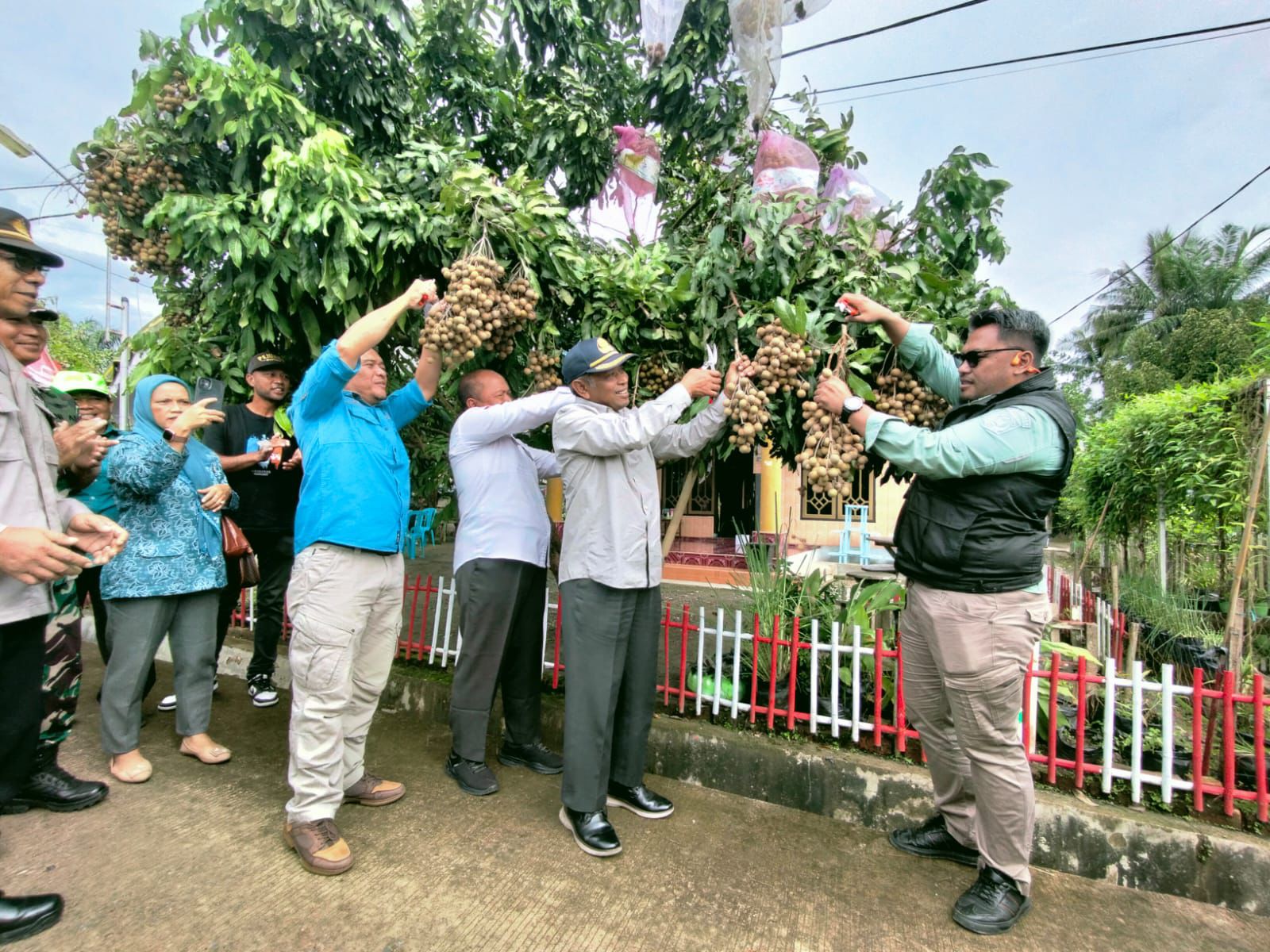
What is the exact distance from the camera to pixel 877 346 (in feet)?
8.45

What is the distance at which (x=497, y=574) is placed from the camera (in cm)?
297

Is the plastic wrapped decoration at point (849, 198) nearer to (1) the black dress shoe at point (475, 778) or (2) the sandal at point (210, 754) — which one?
(1) the black dress shoe at point (475, 778)

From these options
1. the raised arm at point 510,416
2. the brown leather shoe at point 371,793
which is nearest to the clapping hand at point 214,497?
the raised arm at point 510,416

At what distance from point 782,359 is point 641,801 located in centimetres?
185

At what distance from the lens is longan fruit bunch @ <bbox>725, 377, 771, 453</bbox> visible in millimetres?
2367

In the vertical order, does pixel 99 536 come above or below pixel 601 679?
above

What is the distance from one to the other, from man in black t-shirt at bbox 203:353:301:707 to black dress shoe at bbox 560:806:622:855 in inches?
87.1

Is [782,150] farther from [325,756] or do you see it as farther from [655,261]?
[325,756]

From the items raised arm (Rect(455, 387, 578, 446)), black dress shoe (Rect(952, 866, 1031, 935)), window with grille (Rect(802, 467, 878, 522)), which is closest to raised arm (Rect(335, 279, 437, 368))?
raised arm (Rect(455, 387, 578, 446))

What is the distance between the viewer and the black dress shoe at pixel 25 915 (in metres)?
1.91

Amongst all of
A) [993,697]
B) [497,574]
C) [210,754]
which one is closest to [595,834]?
[497,574]

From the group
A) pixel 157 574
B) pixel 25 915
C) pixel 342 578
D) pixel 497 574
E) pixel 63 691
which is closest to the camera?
pixel 25 915

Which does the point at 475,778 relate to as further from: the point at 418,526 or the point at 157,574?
the point at 418,526

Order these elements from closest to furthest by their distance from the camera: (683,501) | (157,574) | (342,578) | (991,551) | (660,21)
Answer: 1. (991,551)
2. (342,578)
3. (157,574)
4. (660,21)
5. (683,501)
